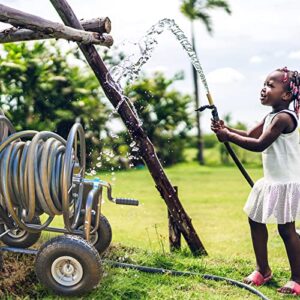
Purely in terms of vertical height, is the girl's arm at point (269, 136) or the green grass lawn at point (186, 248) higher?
the girl's arm at point (269, 136)

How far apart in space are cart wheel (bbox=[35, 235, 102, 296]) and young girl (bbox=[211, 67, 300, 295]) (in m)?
1.32

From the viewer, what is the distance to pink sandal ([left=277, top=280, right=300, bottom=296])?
14.8 feet

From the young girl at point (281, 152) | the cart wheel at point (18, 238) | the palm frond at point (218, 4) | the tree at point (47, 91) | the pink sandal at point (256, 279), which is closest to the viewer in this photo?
the young girl at point (281, 152)

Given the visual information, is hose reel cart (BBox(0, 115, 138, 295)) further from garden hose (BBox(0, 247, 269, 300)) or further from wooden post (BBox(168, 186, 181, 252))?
wooden post (BBox(168, 186, 181, 252))

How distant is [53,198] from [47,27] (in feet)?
4.23

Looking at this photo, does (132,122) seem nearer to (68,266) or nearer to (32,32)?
(32,32)

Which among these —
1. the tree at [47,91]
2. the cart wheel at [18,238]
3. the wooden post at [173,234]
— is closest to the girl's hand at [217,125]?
the wooden post at [173,234]

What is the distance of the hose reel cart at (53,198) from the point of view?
411 centimetres

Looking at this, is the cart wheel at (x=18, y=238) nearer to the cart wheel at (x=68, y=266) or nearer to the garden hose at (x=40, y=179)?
the garden hose at (x=40, y=179)

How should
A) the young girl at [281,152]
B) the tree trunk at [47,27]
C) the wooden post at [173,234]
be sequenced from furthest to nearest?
the wooden post at [173,234] < the young girl at [281,152] < the tree trunk at [47,27]

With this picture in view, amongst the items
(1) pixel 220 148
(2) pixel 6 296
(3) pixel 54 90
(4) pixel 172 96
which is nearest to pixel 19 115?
(3) pixel 54 90

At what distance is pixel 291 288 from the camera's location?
452 cm

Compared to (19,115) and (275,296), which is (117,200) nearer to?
(275,296)

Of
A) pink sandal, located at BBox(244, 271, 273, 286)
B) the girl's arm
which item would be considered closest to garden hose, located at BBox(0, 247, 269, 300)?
pink sandal, located at BBox(244, 271, 273, 286)
